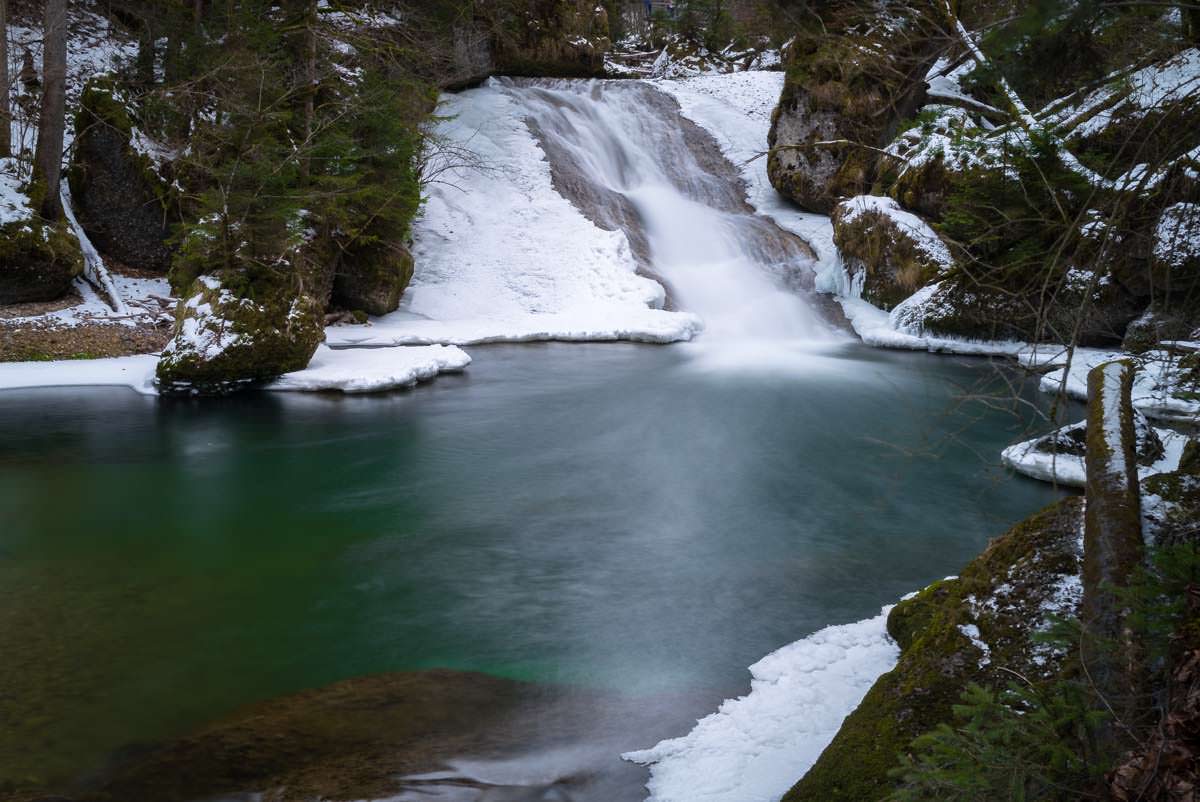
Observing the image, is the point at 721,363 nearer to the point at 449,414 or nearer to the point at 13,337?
the point at 449,414

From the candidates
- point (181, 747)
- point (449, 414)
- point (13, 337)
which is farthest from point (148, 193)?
point (181, 747)

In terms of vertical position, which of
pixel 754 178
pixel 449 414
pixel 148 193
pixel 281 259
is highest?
pixel 754 178

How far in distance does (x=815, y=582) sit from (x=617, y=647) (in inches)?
Answer: 76.9

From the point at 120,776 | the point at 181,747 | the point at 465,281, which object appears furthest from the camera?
the point at 465,281

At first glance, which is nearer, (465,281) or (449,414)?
(449,414)

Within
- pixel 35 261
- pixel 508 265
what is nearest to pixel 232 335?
pixel 35 261

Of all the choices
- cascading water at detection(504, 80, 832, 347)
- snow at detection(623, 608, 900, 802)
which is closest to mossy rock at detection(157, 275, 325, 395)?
cascading water at detection(504, 80, 832, 347)

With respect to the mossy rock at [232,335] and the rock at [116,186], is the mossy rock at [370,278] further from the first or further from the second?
the mossy rock at [232,335]

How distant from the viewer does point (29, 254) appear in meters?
14.8

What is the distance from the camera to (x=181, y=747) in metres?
4.52

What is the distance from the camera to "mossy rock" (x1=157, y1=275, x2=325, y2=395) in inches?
502

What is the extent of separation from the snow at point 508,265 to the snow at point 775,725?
12844 millimetres

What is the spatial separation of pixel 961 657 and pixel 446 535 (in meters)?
5.46

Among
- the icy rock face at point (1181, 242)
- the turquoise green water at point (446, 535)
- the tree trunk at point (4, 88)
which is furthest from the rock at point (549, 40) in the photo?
the icy rock face at point (1181, 242)
